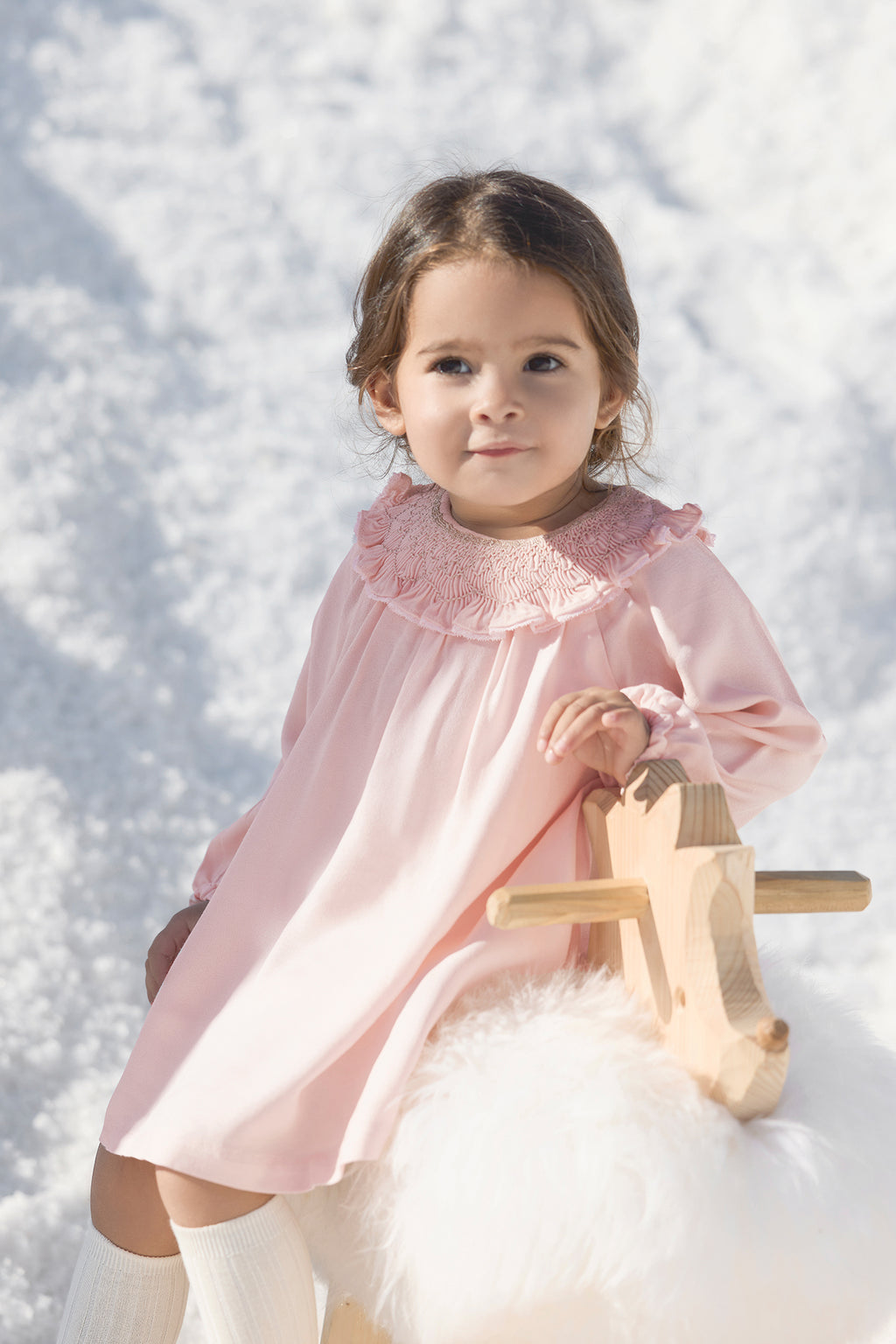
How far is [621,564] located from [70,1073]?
0.88 m

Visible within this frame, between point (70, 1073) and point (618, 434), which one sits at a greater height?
point (618, 434)

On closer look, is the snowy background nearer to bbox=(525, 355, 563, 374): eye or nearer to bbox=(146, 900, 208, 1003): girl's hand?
bbox=(146, 900, 208, 1003): girl's hand

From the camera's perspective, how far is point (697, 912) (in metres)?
0.67

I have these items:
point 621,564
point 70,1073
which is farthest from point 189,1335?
point 621,564

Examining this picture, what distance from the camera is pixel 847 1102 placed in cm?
72

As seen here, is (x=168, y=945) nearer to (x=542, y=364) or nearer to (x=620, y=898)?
(x=620, y=898)

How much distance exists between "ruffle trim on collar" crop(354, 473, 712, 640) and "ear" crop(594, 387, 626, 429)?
0.06 metres

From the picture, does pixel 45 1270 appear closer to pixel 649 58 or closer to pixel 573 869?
pixel 573 869

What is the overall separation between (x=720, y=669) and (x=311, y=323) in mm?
1542

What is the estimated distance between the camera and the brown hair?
0.84 metres

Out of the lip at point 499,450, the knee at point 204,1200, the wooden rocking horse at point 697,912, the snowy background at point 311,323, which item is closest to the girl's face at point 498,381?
the lip at point 499,450

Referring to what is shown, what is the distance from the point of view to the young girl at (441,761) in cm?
78

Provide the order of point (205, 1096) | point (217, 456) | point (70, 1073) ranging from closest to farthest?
1. point (205, 1096)
2. point (70, 1073)
3. point (217, 456)

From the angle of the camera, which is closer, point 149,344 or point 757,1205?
point 757,1205
